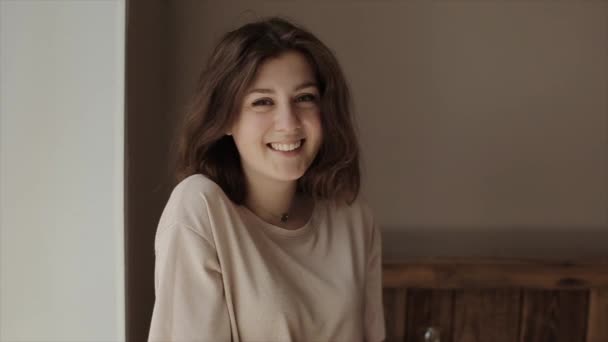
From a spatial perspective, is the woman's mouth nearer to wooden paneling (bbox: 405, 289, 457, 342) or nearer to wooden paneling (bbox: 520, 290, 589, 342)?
wooden paneling (bbox: 405, 289, 457, 342)

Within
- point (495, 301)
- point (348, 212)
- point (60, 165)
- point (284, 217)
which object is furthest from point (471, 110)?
point (60, 165)

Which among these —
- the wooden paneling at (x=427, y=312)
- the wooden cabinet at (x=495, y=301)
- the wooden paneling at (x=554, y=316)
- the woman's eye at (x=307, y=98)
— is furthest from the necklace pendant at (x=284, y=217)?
the wooden paneling at (x=554, y=316)

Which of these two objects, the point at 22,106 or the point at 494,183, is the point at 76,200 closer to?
the point at 22,106

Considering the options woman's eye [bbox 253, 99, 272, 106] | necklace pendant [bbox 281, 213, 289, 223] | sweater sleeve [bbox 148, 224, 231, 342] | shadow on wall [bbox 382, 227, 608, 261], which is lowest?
shadow on wall [bbox 382, 227, 608, 261]

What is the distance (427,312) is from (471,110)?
57 cm

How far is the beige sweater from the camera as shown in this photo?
2.77 ft

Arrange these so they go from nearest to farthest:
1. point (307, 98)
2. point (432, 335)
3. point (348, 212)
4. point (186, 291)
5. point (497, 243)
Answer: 1. point (186, 291)
2. point (307, 98)
3. point (348, 212)
4. point (432, 335)
5. point (497, 243)

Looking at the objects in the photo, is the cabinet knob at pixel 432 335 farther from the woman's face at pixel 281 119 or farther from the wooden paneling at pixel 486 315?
the woman's face at pixel 281 119

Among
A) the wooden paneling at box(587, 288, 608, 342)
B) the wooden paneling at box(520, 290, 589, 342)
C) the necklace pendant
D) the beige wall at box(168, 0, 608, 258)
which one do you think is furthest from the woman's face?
the wooden paneling at box(587, 288, 608, 342)

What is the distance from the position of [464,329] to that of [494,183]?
422 mm

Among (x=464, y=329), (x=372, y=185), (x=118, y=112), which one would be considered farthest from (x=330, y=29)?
(x=464, y=329)

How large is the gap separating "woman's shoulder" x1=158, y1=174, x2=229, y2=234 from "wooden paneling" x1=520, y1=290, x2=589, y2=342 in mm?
1075

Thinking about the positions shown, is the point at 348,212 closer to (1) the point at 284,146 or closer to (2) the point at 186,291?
(1) the point at 284,146

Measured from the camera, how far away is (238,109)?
0.93 metres
